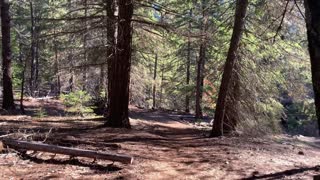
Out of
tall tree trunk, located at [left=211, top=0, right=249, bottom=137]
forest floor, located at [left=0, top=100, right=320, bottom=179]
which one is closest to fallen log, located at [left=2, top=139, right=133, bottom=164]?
forest floor, located at [left=0, top=100, right=320, bottom=179]

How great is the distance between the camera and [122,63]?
11750mm

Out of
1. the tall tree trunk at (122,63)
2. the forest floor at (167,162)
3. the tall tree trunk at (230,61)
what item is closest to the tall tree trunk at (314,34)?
the forest floor at (167,162)

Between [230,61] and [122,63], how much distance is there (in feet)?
11.0

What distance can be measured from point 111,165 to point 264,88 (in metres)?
8.22

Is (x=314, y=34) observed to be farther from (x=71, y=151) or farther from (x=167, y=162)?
(x=71, y=151)

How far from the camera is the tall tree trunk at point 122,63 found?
11.6 m

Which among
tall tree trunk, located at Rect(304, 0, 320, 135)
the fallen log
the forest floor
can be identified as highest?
tall tree trunk, located at Rect(304, 0, 320, 135)

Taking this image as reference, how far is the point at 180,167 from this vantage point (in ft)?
25.1

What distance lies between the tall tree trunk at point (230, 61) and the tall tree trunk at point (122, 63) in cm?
300

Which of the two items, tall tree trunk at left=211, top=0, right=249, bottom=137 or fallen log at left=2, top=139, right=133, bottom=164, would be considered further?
tall tree trunk at left=211, top=0, right=249, bottom=137

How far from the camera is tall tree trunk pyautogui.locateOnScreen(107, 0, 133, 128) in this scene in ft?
38.2

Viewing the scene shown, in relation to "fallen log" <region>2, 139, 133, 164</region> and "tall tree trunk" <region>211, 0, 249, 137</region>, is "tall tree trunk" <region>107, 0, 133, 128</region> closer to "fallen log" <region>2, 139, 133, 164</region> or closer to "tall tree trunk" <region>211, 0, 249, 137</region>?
"tall tree trunk" <region>211, 0, 249, 137</region>

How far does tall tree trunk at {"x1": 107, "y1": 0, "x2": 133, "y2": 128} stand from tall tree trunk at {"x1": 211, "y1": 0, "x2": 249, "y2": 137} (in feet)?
9.84

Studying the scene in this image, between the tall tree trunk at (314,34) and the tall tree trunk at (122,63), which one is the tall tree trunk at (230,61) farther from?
the tall tree trunk at (314,34)
